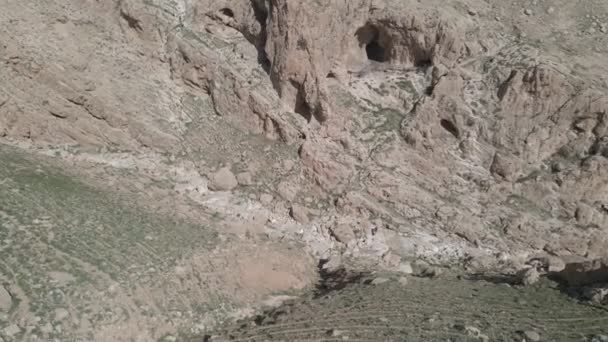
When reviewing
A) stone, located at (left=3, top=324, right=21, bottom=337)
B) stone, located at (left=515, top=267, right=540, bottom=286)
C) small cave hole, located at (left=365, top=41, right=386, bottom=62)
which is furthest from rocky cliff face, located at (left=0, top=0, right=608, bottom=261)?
stone, located at (left=3, top=324, right=21, bottom=337)

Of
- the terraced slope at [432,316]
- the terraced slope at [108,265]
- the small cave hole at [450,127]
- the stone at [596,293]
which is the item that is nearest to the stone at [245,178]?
the terraced slope at [108,265]

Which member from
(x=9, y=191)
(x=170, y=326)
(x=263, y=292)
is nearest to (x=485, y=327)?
(x=263, y=292)

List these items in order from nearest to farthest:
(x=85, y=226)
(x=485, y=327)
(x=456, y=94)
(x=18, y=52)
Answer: (x=485, y=327) < (x=85, y=226) < (x=18, y=52) < (x=456, y=94)

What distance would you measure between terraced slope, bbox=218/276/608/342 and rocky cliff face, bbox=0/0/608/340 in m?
2.42

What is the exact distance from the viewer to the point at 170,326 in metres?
9.62

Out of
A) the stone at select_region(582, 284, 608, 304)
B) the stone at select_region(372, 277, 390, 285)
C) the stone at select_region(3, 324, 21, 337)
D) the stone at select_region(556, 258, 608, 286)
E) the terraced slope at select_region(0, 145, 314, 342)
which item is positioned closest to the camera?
the stone at select_region(3, 324, 21, 337)

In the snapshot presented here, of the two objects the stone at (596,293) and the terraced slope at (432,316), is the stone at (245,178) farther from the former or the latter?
the stone at (596,293)

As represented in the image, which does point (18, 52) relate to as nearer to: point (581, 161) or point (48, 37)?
point (48, 37)

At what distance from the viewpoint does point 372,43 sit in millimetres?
15906

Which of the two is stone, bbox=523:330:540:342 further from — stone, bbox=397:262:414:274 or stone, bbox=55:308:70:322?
stone, bbox=55:308:70:322

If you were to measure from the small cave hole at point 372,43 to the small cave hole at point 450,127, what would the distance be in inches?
105

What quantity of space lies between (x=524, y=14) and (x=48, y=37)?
13461mm

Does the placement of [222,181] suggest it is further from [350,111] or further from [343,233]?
[350,111]

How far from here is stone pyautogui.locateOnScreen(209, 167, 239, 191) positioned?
1412cm
